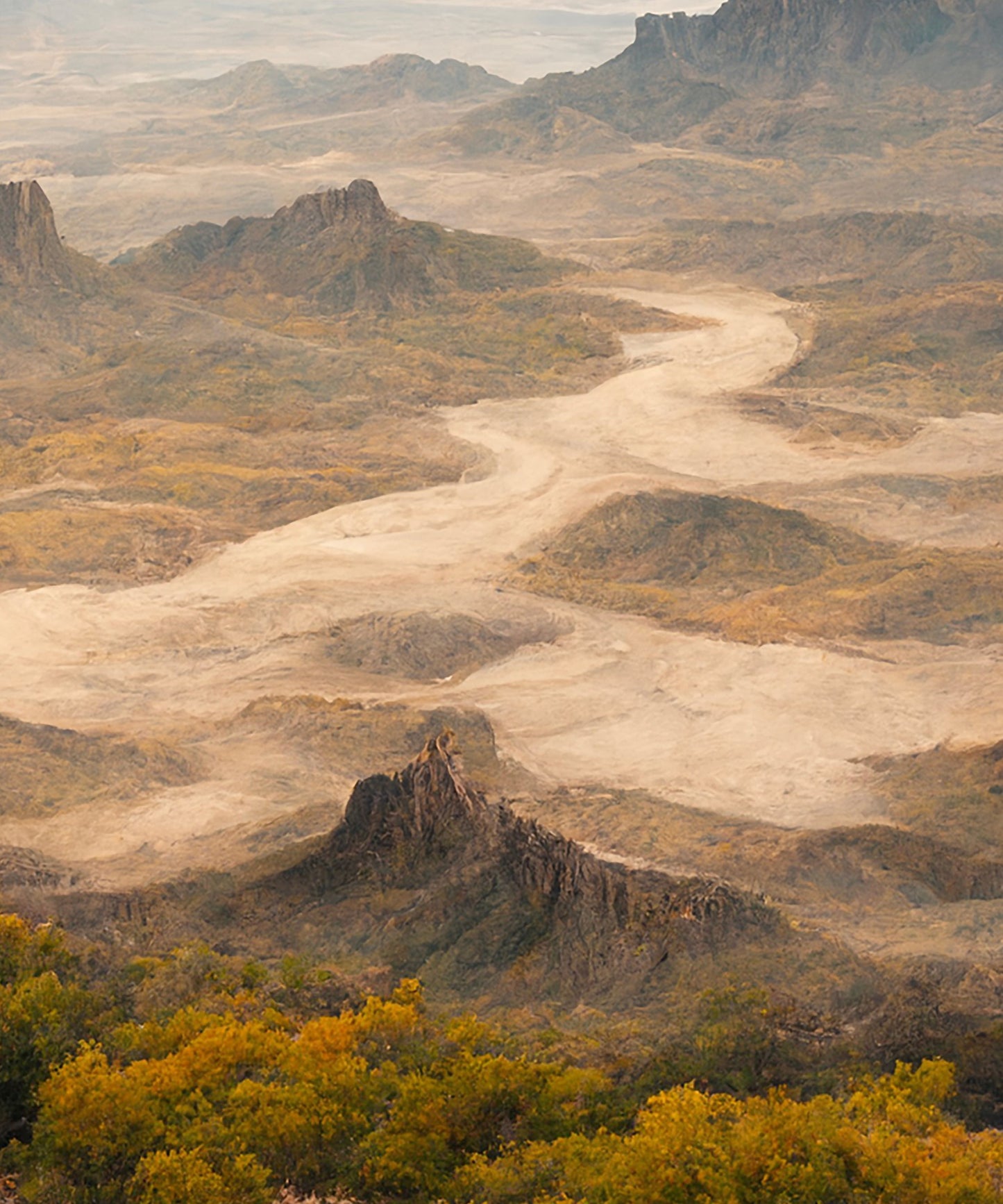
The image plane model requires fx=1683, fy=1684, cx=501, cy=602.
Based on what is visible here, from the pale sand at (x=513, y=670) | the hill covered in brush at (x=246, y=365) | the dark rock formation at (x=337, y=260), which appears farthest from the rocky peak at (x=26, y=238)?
the pale sand at (x=513, y=670)

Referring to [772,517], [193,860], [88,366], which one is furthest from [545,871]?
[88,366]

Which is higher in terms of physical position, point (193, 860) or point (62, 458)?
point (62, 458)

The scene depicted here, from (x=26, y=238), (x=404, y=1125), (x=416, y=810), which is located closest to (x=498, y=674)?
(x=416, y=810)

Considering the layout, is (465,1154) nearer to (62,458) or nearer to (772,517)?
(772,517)

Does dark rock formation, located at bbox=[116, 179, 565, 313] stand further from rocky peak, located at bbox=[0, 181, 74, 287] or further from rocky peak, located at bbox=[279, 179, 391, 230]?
rocky peak, located at bbox=[0, 181, 74, 287]

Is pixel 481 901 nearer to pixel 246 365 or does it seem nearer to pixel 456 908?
pixel 456 908

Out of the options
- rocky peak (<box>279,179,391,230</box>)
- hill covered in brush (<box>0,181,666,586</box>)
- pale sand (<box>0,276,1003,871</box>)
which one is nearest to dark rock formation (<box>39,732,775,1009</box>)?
pale sand (<box>0,276,1003,871</box>)
